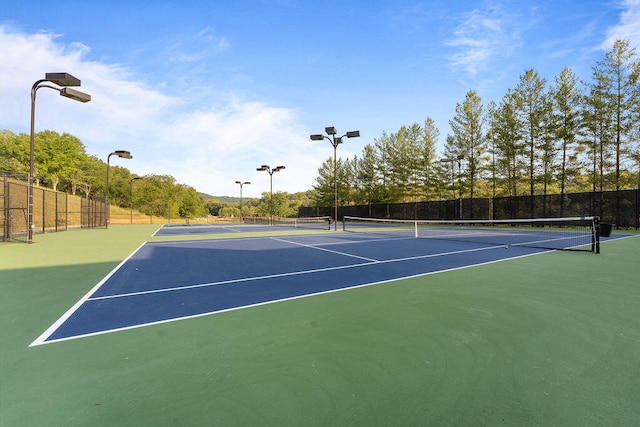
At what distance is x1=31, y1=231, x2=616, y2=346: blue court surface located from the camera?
3189mm

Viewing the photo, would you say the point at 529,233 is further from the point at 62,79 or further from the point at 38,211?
the point at 38,211

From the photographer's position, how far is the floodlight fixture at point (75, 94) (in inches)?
393

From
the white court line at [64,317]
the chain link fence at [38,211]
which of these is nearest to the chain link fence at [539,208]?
the white court line at [64,317]

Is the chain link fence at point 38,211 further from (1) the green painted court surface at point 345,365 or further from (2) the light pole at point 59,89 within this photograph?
(1) the green painted court surface at point 345,365

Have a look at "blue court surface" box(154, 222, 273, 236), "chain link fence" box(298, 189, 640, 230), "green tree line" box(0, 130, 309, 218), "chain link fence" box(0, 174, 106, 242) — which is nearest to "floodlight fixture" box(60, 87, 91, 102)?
"chain link fence" box(0, 174, 106, 242)

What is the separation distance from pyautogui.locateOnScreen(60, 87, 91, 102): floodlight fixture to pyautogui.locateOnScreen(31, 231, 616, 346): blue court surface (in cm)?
680

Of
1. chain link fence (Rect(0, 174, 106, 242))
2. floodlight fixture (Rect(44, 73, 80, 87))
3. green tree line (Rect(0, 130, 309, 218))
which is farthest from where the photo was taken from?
green tree line (Rect(0, 130, 309, 218))

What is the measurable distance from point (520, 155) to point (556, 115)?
365 cm

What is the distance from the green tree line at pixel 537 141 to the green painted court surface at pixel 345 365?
21.7 metres

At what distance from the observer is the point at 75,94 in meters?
10.2

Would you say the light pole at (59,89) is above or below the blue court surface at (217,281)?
above

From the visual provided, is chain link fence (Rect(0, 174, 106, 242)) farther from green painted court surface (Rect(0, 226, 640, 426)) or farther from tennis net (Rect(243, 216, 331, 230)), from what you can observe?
tennis net (Rect(243, 216, 331, 230))

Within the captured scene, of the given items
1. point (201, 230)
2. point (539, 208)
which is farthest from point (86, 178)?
point (539, 208)

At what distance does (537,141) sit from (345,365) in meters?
28.3
